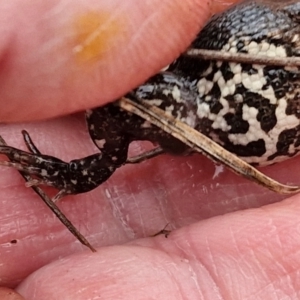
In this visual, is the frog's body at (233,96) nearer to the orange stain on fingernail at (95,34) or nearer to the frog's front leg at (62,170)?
the frog's front leg at (62,170)

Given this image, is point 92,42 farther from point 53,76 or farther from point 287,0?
point 287,0

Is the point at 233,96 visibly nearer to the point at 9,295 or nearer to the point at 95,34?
the point at 95,34

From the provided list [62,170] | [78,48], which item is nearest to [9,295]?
[62,170]

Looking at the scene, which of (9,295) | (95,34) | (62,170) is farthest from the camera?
(62,170)

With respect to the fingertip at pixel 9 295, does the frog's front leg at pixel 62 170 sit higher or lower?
higher

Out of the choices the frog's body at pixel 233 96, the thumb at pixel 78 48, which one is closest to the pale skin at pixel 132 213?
the thumb at pixel 78 48

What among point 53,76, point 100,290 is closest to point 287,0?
point 53,76

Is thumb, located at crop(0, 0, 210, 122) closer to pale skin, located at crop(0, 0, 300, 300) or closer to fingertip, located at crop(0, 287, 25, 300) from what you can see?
pale skin, located at crop(0, 0, 300, 300)
